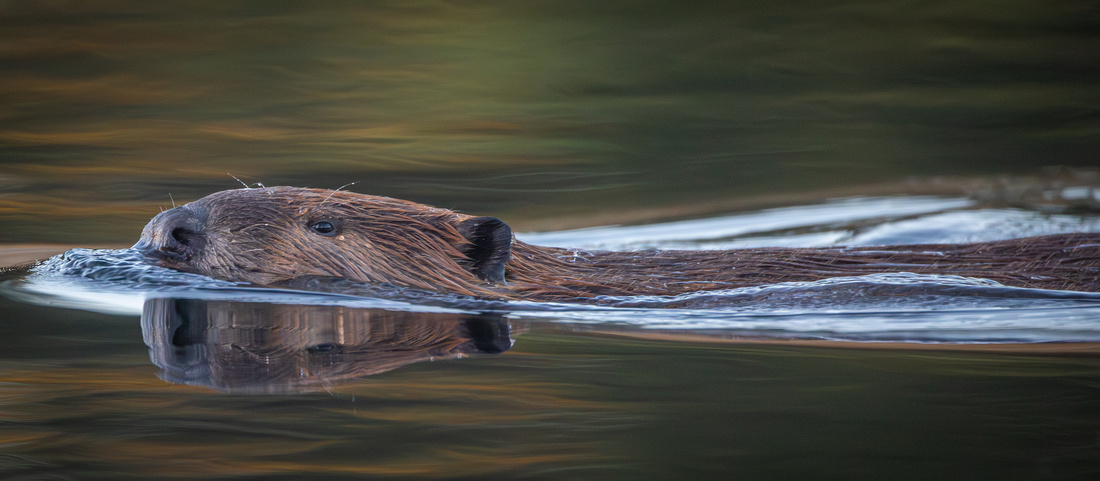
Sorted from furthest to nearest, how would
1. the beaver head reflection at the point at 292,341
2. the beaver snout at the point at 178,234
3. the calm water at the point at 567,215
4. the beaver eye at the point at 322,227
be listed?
the beaver eye at the point at 322,227 < the beaver snout at the point at 178,234 < the beaver head reflection at the point at 292,341 < the calm water at the point at 567,215

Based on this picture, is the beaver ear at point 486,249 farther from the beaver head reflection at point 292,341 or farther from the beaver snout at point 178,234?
the beaver snout at point 178,234

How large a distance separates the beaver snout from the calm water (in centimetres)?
18

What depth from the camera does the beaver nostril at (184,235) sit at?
144 inches

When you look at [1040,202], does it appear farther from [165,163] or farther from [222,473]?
[222,473]

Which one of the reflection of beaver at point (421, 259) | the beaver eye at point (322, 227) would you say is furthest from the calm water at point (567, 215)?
the beaver eye at point (322, 227)

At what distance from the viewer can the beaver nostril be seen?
366 cm

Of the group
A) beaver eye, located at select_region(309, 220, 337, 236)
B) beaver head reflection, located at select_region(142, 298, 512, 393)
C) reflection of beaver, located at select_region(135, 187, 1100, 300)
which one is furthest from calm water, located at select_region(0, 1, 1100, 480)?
beaver eye, located at select_region(309, 220, 337, 236)

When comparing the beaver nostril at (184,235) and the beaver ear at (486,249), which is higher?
the beaver nostril at (184,235)

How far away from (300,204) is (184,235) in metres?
0.41

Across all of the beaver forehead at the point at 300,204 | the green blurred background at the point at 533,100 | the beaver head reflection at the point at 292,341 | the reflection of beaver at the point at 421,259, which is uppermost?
the green blurred background at the point at 533,100

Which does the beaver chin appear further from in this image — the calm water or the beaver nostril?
the calm water

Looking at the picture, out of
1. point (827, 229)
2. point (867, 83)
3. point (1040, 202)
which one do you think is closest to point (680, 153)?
point (827, 229)

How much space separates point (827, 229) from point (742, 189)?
0.74 metres

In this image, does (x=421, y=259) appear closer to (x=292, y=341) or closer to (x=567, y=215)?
(x=292, y=341)
